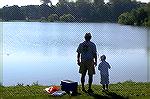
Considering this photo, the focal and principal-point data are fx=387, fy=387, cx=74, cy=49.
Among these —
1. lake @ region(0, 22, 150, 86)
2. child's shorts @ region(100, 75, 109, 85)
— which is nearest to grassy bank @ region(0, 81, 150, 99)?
child's shorts @ region(100, 75, 109, 85)

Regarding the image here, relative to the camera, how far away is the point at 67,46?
Answer: 19375 millimetres

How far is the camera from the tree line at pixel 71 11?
13164 mm

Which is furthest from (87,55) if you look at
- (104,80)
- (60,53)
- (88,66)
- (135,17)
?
(60,53)

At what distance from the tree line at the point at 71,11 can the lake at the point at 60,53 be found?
1.85 meters

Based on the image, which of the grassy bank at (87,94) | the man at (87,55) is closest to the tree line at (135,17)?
the grassy bank at (87,94)

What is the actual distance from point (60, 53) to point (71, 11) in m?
5.45

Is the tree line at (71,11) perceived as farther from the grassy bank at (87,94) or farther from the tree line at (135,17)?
the grassy bank at (87,94)

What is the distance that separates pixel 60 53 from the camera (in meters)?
18.8

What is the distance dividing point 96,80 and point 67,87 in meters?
5.84

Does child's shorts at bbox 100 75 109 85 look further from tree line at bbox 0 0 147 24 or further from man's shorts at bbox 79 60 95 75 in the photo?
tree line at bbox 0 0 147 24

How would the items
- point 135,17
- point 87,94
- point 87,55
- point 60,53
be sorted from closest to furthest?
point 87,94, point 87,55, point 135,17, point 60,53

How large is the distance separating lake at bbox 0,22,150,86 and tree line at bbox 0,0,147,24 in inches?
72.8

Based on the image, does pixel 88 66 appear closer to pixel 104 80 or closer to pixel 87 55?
pixel 87 55

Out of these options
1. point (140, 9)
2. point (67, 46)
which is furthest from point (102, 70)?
point (67, 46)
